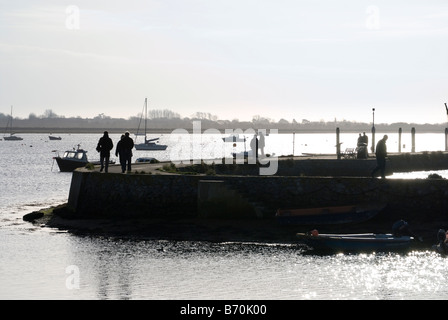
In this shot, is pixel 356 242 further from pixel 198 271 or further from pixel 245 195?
pixel 245 195

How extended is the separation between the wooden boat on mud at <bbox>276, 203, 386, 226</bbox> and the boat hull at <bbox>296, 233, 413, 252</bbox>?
2.98 meters

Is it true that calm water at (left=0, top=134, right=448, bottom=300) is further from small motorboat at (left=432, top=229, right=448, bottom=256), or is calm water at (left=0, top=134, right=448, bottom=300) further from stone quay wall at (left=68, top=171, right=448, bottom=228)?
stone quay wall at (left=68, top=171, right=448, bottom=228)

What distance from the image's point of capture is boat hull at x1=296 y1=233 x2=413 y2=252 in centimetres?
3092

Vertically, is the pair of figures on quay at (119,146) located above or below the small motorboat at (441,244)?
above

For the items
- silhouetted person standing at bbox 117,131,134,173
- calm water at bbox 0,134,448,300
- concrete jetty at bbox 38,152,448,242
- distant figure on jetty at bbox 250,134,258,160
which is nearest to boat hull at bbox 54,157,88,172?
distant figure on jetty at bbox 250,134,258,160

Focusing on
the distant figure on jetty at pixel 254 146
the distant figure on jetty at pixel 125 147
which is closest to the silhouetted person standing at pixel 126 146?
the distant figure on jetty at pixel 125 147

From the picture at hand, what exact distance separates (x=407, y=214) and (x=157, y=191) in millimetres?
11073

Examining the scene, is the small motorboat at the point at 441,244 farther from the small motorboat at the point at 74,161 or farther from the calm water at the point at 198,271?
the small motorboat at the point at 74,161

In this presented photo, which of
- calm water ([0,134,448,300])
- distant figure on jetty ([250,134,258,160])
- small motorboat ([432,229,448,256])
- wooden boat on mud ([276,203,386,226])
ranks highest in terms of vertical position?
distant figure on jetty ([250,134,258,160])

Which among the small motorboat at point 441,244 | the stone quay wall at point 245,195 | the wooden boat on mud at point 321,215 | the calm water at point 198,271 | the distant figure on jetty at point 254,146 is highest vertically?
the distant figure on jetty at point 254,146

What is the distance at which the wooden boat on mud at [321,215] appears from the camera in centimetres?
3416

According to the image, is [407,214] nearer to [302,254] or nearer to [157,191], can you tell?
[302,254]

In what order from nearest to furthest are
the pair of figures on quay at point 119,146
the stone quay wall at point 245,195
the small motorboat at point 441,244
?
the small motorboat at point 441,244
the stone quay wall at point 245,195
the pair of figures on quay at point 119,146
